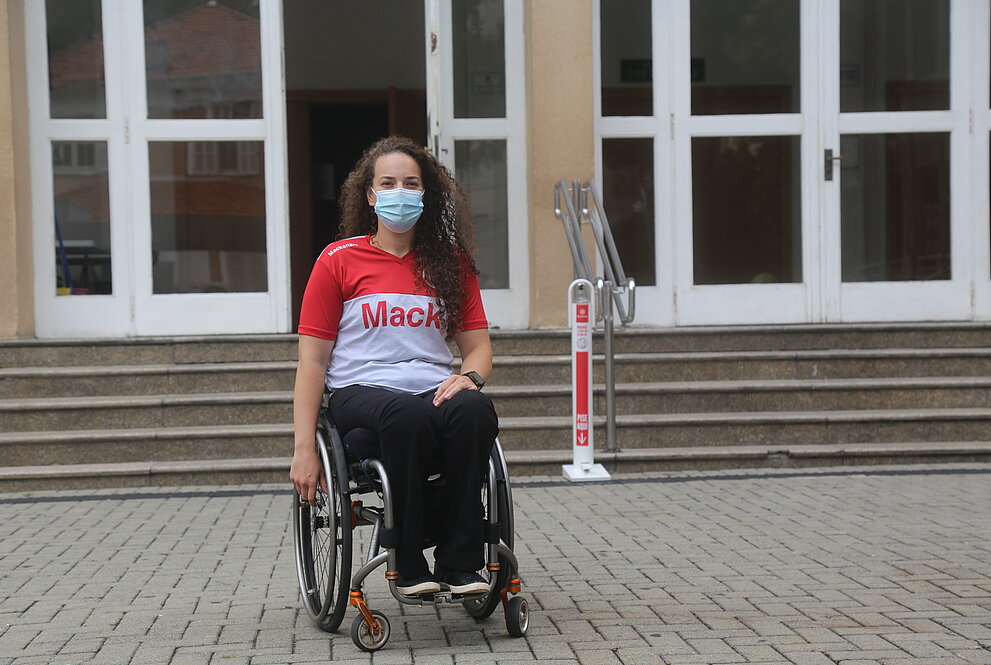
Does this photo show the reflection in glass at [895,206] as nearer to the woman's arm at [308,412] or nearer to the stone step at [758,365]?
the stone step at [758,365]

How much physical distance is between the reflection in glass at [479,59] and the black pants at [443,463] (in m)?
5.92

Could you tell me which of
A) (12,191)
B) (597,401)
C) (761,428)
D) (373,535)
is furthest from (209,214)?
(373,535)

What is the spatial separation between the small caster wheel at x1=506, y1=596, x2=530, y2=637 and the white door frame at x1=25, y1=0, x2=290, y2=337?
5610mm

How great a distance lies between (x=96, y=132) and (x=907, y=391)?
5.79m

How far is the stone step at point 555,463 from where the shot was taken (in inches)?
309

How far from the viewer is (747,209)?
9.94 m

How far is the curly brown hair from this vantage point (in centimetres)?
448

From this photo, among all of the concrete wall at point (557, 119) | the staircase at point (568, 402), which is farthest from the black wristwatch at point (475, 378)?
the concrete wall at point (557, 119)

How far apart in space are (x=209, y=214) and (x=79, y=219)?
899 mm

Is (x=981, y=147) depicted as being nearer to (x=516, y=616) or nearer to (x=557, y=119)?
(x=557, y=119)

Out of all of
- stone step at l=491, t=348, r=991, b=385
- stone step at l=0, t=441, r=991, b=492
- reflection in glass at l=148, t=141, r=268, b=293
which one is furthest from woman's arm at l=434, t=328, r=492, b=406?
reflection in glass at l=148, t=141, r=268, b=293

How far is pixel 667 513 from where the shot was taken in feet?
21.8

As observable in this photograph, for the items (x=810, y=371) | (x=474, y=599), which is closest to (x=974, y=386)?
(x=810, y=371)

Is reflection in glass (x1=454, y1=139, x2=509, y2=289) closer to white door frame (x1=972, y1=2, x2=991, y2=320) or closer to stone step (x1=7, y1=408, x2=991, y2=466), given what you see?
stone step (x1=7, y1=408, x2=991, y2=466)
